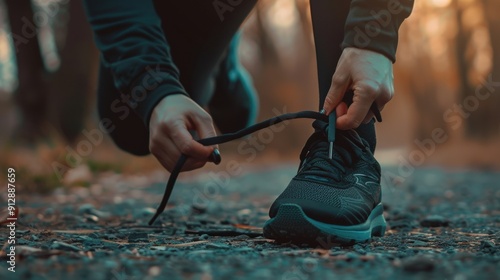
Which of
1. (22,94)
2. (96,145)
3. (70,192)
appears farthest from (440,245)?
(96,145)

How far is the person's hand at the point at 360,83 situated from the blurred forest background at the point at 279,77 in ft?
9.62

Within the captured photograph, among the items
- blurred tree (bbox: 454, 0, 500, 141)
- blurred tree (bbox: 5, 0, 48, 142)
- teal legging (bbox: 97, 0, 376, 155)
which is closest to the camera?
teal legging (bbox: 97, 0, 376, 155)

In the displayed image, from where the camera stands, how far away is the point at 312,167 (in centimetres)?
159

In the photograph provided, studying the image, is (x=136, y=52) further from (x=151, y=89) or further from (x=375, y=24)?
(x=375, y=24)

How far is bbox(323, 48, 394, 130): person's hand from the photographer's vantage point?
144 cm

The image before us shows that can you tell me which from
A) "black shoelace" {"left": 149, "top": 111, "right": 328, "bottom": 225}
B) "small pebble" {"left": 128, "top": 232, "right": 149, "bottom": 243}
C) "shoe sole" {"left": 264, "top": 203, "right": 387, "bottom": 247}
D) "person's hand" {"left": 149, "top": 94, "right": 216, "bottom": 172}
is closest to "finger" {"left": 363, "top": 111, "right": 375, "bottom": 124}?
"black shoelace" {"left": 149, "top": 111, "right": 328, "bottom": 225}

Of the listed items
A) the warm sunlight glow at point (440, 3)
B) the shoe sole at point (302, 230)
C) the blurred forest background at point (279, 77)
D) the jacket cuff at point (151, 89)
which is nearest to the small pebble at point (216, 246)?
the shoe sole at point (302, 230)

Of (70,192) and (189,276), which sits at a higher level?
(70,192)

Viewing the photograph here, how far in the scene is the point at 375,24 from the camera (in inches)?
61.1

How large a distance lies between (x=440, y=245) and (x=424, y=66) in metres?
13.9

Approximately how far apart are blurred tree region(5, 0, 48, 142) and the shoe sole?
5.58m

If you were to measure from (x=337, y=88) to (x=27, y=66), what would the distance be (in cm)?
603

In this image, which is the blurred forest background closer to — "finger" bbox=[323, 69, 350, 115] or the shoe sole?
"finger" bbox=[323, 69, 350, 115]

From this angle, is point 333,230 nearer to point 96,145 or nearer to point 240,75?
point 240,75
